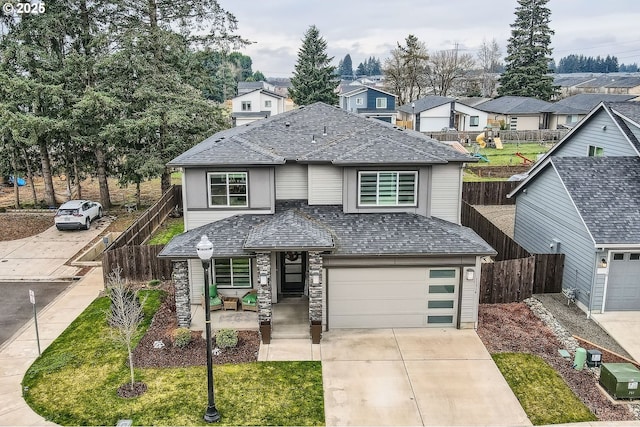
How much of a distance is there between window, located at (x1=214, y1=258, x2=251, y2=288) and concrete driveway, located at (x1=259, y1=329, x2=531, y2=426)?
10.5 ft

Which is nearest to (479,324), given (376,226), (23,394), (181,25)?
(376,226)

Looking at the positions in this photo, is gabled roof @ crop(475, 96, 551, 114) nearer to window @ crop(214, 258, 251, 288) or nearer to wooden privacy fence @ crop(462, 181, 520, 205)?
wooden privacy fence @ crop(462, 181, 520, 205)

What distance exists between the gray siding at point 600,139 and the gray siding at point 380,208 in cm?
829

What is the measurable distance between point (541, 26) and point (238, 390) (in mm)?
75292

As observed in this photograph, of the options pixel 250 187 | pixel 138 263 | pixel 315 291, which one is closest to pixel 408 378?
pixel 315 291

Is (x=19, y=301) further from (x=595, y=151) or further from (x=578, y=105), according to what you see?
(x=578, y=105)

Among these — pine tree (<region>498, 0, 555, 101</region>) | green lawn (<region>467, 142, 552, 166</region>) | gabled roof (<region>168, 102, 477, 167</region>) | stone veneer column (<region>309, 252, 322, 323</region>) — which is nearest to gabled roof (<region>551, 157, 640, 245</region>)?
gabled roof (<region>168, 102, 477, 167</region>)

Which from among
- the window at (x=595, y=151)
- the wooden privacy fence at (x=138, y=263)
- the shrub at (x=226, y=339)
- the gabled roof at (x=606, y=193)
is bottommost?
the shrub at (x=226, y=339)

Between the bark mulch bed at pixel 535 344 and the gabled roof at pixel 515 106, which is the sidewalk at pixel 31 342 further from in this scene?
the gabled roof at pixel 515 106

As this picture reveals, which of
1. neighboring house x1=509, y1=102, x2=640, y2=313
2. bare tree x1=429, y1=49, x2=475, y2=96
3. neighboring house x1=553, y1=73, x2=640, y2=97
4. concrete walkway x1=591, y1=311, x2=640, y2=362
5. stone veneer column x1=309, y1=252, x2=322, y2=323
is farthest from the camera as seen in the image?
neighboring house x1=553, y1=73, x2=640, y2=97

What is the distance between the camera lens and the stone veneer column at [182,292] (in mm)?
15805

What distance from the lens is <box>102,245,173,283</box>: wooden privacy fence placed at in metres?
19.8

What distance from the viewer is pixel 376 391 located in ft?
42.3

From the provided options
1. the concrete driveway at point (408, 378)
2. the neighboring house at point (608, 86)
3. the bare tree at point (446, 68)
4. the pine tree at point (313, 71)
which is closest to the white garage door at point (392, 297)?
the concrete driveway at point (408, 378)
